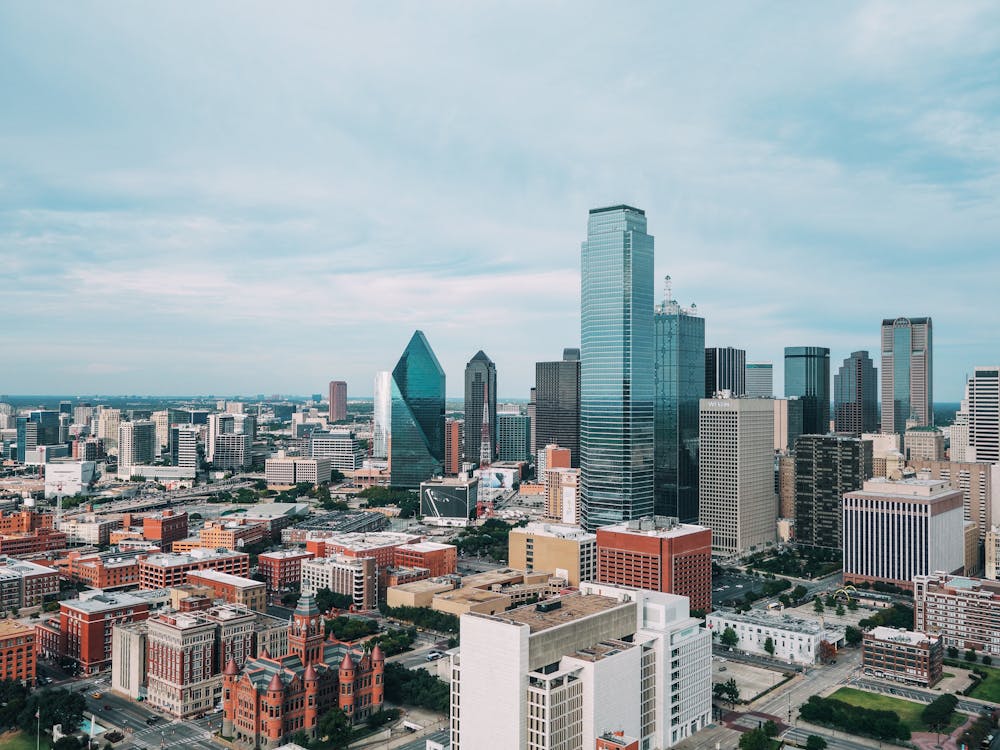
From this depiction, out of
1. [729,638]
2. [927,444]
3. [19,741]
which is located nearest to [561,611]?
[729,638]

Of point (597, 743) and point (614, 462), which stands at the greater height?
point (614, 462)

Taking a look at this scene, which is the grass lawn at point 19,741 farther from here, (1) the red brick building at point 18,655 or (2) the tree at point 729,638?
(2) the tree at point 729,638

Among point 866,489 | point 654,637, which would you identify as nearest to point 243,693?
point 654,637

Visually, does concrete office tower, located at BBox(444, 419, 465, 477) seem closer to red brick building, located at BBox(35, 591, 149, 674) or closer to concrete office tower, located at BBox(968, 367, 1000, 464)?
concrete office tower, located at BBox(968, 367, 1000, 464)

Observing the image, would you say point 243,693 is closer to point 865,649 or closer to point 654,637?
point 654,637

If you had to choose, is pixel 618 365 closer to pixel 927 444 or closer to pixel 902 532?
pixel 902 532

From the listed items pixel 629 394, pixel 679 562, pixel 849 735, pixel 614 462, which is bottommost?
pixel 849 735
